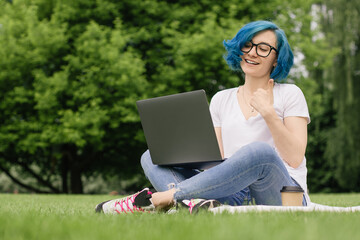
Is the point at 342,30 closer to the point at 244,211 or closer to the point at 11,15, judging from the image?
the point at 11,15

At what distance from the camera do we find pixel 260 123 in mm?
3121

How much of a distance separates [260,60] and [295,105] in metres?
0.46

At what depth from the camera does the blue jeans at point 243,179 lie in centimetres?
273

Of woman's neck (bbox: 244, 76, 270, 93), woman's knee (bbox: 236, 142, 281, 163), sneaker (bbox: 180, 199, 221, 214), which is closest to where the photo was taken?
sneaker (bbox: 180, 199, 221, 214)

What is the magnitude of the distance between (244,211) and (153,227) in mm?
775

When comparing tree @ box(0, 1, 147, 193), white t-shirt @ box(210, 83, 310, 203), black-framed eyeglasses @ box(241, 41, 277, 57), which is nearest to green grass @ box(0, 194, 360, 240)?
white t-shirt @ box(210, 83, 310, 203)

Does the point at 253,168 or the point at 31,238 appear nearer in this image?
the point at 31,238

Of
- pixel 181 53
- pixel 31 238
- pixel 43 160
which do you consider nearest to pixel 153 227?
pixel 31 238

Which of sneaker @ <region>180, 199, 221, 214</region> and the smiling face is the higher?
the smiling face

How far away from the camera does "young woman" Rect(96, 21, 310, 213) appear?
2775 millimetres

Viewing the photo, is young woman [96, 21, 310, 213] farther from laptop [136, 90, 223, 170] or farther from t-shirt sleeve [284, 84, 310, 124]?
laptop [136, 90, 223, 170]

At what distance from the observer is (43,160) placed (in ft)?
46.7

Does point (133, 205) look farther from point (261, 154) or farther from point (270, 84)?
point (270, 84)

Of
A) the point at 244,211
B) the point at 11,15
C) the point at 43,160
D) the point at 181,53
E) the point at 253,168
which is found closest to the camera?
the point at 244,211
